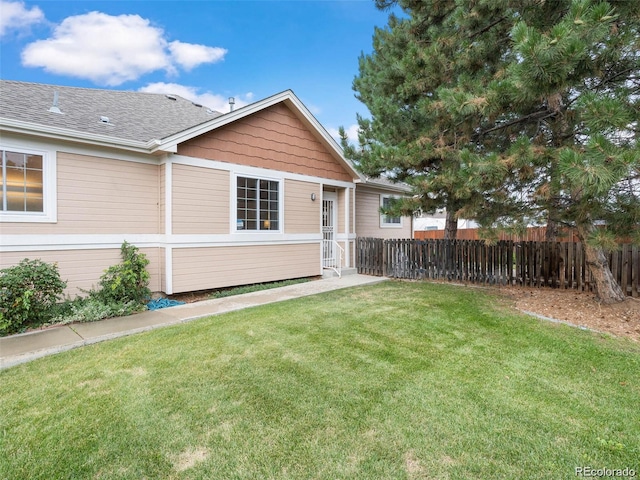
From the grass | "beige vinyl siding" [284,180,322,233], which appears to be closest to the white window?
"beige vinyl siding" [284,180,322,233]

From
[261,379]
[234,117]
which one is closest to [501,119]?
[234,117]

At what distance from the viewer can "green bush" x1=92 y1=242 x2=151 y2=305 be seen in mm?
6043

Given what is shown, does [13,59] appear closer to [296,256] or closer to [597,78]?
[296,256]

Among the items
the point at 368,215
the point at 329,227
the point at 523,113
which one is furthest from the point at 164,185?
the point at 368,215

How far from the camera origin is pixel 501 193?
560 cm

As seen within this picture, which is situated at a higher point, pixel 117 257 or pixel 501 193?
pixel 501 193

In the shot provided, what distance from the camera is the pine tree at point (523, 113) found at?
3.84 metres

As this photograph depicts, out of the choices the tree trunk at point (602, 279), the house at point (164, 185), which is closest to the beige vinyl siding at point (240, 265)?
the house at point (164, 185)

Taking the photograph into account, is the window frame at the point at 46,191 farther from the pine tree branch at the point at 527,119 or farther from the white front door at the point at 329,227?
the pine tree branch at the point at 527,119

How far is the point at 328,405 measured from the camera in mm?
2775

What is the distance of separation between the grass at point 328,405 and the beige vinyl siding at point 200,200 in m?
3.12

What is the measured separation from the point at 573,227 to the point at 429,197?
2577 millimetres

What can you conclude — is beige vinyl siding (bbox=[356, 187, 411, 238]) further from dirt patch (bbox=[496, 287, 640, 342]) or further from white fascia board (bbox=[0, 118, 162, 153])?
white fascia board (bbox=[0, 118, 162, 153])

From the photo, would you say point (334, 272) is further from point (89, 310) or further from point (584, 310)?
point (89, 310)
